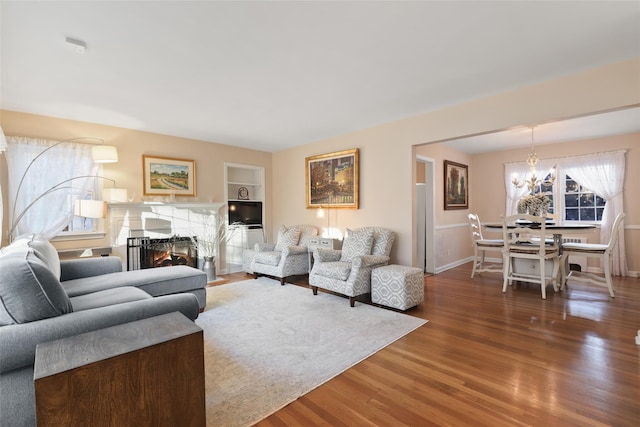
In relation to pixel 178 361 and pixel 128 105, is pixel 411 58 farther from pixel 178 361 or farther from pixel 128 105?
pixel 128 105

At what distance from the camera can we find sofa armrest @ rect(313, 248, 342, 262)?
425 cm

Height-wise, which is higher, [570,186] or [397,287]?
[570,186]

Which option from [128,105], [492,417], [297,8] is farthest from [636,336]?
[128,105]

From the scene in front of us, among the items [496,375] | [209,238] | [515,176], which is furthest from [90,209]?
[515,176]

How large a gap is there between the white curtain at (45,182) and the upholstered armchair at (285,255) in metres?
2.69

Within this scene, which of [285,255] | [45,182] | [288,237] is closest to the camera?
[45,182]

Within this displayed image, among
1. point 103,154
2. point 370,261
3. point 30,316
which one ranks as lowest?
point 370,261

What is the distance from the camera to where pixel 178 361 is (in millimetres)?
1404

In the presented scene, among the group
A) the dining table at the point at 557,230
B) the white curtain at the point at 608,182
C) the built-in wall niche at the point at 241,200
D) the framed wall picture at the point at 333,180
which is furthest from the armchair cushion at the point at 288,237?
the white curtain at the point at 608,182

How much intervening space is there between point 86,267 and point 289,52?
3.15m

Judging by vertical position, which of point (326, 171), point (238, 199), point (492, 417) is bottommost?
point (492, 417)

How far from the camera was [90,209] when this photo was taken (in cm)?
360

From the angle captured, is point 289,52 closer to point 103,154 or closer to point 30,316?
point 30,316

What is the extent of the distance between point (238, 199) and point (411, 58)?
176 inches
